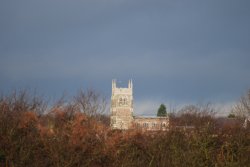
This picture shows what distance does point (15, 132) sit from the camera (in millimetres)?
15500

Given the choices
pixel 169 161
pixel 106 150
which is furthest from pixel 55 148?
pixel 169 161

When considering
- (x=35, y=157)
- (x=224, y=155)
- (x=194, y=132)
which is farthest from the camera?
(x=194, y=132)

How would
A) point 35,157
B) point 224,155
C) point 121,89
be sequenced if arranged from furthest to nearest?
1. point 121,89
2. point 224,155
3. point 35,157

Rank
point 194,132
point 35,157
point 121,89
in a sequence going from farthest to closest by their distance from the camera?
1. point 121,89
2. point 194,132
3. point 35,157

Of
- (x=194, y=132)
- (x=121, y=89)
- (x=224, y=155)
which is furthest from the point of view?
(x=121, y=89)

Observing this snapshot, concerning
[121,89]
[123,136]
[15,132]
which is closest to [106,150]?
[123,136]

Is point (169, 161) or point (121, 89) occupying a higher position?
point (121, 89)

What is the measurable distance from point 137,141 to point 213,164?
3467 millimetres

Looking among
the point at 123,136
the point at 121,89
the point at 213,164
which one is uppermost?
the point at 121,89

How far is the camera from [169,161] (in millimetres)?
15805

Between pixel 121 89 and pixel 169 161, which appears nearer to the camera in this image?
pixel 169 161

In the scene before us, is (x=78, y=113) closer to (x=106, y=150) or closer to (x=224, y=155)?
(x=106, y=150)

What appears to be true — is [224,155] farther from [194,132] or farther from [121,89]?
→ [121,89]

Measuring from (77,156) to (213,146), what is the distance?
19.7 ft
